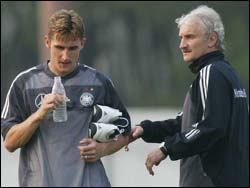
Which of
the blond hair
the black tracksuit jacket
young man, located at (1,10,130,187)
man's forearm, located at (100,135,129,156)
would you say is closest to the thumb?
young man, located at (1,10,130,187)

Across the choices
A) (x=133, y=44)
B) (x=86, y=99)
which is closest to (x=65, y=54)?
(x=86, y=99)

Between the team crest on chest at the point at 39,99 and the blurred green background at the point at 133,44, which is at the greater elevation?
the team crest on chest at the point at 39,99

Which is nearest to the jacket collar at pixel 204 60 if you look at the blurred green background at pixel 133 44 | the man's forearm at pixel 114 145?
the man's forearm at pixel 114 145

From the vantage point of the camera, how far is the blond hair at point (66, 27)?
5578mm

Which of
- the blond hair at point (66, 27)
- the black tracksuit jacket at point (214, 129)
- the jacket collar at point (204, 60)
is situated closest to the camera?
the blond hair at point (66, 27)

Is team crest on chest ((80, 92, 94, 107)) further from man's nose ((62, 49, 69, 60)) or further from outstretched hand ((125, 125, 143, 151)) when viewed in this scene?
outstretched hand ((125, 125, 143, 151))

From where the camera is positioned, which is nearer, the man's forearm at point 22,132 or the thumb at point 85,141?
the man's forearm at point 22,132

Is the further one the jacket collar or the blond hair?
the jacket collar

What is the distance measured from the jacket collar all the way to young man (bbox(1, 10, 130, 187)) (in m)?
0.90

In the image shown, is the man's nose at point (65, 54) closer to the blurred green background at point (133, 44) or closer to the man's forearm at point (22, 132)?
the man's forearm at point (22, 132)

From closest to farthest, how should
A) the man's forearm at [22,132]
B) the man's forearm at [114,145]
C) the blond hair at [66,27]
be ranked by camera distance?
1. the man's forearm at [22,132]
2. the blond hair at [66,27]
3. the man's forearm at [114,145]

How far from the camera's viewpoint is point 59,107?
5.47m

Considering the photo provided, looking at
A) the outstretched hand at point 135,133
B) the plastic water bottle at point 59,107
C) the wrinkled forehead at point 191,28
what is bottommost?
the outstretched hand at point 135,133

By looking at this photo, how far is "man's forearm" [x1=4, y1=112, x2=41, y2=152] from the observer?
17.9 ft
